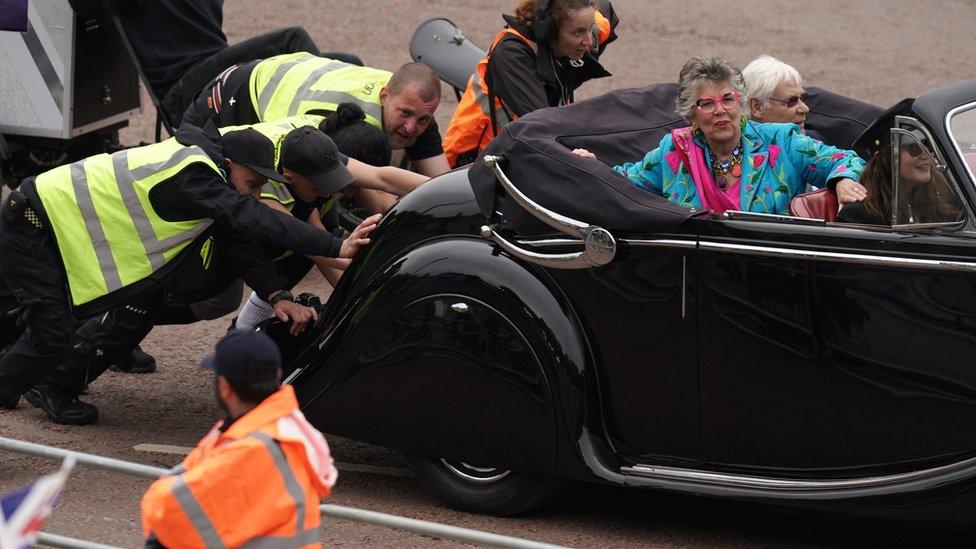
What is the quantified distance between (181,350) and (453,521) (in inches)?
102

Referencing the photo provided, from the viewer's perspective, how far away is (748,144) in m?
5.06

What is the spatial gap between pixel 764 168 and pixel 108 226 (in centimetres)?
242

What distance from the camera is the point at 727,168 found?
505 cm

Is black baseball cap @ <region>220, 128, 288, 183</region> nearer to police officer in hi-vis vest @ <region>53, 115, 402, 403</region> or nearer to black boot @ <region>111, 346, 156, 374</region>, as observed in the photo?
police officer in hi-vis vest @ <region>53, 115, 402, 403</region>

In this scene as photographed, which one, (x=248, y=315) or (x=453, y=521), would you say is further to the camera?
(x=248, y=315)

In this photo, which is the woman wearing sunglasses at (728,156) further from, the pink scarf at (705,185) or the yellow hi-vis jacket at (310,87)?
the yellow hi-vis jacket at (310,87)

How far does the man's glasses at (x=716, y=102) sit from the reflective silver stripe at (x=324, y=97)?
1.78m

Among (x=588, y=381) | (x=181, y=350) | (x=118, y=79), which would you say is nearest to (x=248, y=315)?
(x=181, y=350)

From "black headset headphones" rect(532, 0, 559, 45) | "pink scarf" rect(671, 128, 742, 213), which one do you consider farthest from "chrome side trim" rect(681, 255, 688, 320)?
"black headset headphones" rect(532, 0, 559, 45)

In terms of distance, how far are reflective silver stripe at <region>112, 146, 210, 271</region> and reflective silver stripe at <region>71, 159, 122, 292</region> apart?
0.12 metres

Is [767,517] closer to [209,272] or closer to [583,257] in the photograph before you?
[583,257]

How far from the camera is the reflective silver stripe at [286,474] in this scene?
3260 millimetres

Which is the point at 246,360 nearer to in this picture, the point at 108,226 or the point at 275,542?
the point at 275,542

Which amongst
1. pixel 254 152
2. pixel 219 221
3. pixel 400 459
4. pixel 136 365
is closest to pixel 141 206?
pixel 219 221
